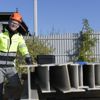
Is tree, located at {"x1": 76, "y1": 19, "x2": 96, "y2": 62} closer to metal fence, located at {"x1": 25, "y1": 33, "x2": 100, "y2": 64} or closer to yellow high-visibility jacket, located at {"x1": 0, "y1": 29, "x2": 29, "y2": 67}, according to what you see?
metal fence, located at {"x1": 25, "y1": 33, "x2": 100, "y2": 64}

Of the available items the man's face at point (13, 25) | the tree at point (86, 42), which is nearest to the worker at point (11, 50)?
the man's face at point (13, 25)

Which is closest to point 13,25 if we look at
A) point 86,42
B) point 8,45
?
point 8,45

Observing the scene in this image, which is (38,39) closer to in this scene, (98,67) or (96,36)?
(96,36)

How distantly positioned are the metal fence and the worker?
1086 centimetres

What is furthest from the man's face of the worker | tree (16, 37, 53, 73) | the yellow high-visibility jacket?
tree (16, 37, 53, 73)

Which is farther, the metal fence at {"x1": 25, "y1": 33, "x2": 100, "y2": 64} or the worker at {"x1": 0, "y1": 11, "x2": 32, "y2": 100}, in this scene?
the metal fence at {"x1": 25, "y1": 33, "x2": 100, "y2": 64}

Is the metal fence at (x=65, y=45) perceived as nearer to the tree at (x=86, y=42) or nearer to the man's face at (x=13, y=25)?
the tree at (x=86, y=42)

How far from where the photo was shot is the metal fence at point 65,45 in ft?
62.1

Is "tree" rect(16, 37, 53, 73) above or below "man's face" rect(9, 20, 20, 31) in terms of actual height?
below

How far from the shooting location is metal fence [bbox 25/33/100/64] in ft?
62.1

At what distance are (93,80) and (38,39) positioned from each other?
12.1m

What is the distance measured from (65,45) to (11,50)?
11.5 meters

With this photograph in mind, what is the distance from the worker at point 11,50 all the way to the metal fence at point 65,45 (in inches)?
427

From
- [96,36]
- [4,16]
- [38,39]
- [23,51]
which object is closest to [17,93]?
[23,51]
